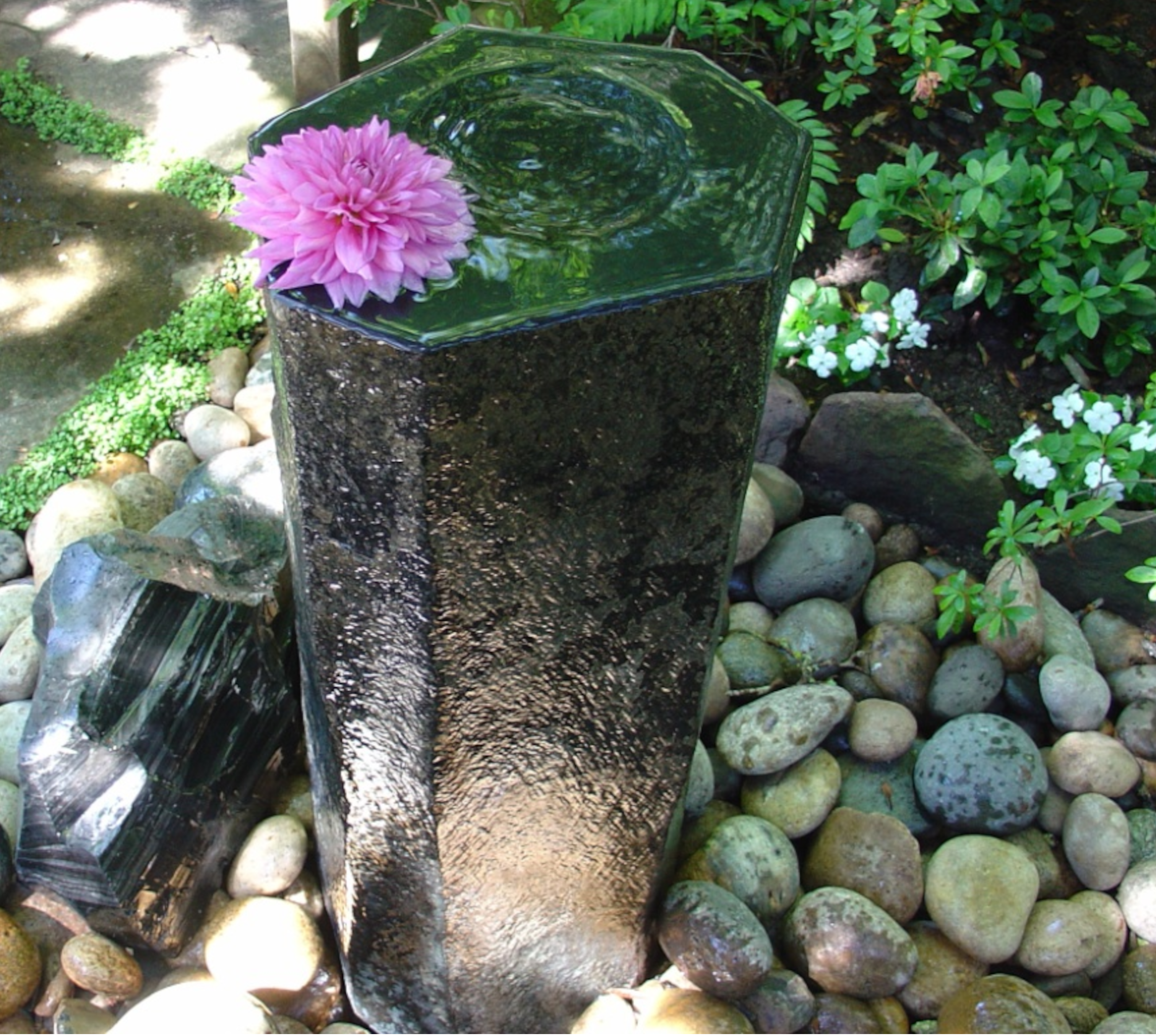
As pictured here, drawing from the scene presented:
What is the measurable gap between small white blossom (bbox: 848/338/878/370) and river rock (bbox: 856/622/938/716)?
829 mm

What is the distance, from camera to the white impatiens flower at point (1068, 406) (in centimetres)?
328

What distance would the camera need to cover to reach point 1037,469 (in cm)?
317

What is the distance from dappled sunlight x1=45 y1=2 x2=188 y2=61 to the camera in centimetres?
509

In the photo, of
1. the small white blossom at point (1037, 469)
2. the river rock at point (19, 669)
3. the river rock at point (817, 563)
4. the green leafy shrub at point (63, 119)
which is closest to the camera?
the river rock at point (19, 669)

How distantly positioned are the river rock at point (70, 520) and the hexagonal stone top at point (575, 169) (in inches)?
62.3

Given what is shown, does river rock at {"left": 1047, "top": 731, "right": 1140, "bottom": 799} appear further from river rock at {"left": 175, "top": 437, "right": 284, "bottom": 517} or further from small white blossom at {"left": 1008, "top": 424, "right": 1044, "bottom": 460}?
river rock at {"left": 175, "top": 437, "right": 284, "bottom": 517}

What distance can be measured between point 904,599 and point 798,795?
698 millimetres

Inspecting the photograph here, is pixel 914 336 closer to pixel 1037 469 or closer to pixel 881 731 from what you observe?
pixel 1037 469

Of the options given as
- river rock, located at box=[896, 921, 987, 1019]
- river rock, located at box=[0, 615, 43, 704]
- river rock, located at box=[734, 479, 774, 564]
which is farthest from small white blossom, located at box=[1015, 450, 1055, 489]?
river rock, located at box=[0, 615, 43, 704]

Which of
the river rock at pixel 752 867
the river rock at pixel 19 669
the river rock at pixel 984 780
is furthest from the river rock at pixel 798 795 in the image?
the river rock at pixel 19 669

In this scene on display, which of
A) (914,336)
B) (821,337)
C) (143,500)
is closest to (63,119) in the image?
(143,500)

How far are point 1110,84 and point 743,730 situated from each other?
285cm

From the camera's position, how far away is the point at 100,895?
223 cm

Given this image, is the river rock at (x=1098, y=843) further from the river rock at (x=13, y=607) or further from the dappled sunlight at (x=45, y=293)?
the dappled sunlight at (x=45, y=293)
